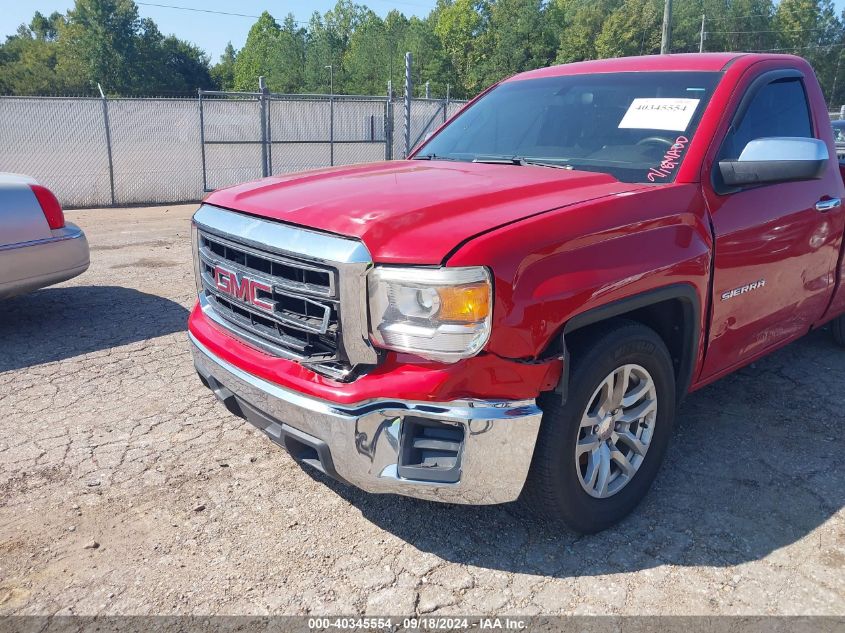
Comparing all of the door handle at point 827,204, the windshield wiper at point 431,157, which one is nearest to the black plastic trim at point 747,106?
the door handle at point 827,204

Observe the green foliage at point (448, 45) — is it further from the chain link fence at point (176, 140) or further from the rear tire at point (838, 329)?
the rear tire at point (838, 329)

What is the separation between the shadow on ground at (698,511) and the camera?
2789 millimetres

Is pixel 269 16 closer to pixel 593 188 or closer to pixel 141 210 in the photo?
pixel 141 210

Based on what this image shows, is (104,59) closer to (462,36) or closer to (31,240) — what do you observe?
(462,36)

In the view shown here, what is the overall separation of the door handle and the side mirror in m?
0.70

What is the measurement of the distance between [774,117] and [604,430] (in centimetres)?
199

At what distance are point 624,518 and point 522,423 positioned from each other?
95cm

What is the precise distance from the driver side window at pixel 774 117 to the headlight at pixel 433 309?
159cm

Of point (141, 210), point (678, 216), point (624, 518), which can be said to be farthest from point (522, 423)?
point (141, 210)

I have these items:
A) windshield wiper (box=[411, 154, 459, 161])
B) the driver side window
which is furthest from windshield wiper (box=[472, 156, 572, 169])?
the driver side window

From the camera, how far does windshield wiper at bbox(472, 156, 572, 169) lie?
3369mm

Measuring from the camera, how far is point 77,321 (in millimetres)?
5812

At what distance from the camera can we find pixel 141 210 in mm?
13188

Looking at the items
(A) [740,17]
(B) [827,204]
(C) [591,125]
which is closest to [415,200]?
(C) [591,125]
